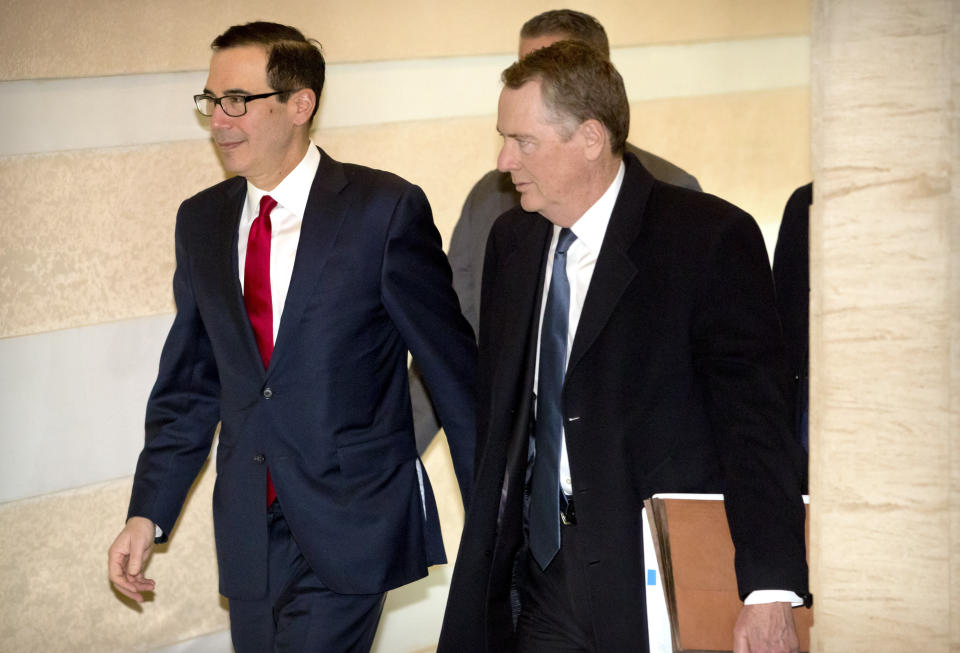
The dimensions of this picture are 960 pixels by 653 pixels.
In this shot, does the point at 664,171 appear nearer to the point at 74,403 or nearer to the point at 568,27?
the point at 568,27

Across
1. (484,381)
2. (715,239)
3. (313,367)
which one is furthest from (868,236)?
(313,367)

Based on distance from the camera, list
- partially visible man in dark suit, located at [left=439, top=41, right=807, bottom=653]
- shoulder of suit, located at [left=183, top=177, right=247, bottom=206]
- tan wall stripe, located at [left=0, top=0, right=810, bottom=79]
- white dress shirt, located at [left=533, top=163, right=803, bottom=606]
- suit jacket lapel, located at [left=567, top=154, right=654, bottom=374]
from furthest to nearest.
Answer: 1. tan wall stripe, located at [left=0, top=0, right=810, bottom=79]
2. shoulder of suit, located at [left=183, top=177, right=247, bottom=206]
3. white dress shirt, located at [left=533, top=163, right=803, bottom=606]
4. suit jacket lapel, located at [left=567, top=154, right=654, bottom=374]
5. partially visible man in dark suit, located at [left=439, top=41, right=807, bottom=653]

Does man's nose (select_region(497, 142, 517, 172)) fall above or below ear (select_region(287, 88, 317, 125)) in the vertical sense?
below

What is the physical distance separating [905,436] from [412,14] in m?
3.13

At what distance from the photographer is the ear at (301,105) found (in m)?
2.85

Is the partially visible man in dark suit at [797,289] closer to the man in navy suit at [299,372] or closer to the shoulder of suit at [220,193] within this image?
the man in navy suit at [299,372]

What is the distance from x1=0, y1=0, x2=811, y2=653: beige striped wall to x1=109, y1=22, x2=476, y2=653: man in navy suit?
858 mm

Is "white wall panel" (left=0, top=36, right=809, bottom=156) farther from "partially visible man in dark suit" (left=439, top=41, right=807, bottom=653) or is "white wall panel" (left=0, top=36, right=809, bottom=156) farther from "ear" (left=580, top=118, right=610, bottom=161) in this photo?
"ear" (left=580, top=118, right=610, bottom=161)

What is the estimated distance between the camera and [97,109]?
3.57m

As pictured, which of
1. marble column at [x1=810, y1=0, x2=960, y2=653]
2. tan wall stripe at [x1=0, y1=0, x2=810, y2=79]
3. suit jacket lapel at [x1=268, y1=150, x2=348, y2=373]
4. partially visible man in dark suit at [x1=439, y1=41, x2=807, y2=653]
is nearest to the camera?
marble column at [x1=810, y1=0, x2=960, y2=653]

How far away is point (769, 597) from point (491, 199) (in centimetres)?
177

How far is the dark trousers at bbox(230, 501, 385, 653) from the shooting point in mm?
2705

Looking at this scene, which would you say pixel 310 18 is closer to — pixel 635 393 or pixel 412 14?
pixel 412 14

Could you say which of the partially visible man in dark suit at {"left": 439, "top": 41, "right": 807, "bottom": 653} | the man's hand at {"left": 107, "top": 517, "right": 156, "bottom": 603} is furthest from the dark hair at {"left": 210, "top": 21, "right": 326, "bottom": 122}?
the man's hand at {"left": 107, "top": 517, "right": 156, "bottom": 603}
